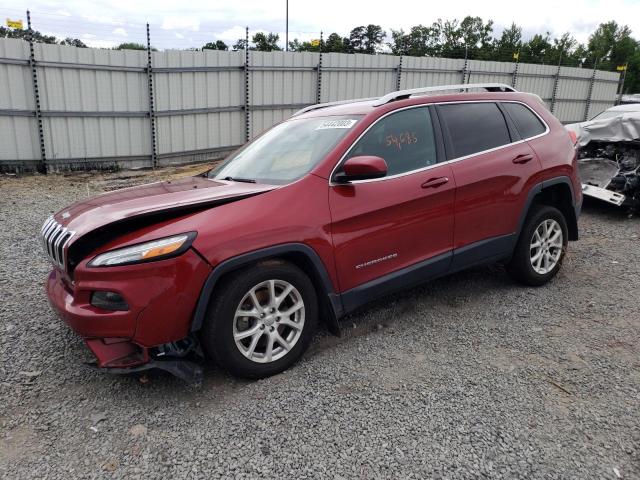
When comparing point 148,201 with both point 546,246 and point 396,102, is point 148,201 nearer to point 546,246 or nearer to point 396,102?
point 396,102

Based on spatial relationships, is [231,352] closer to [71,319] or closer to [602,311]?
[71,319]

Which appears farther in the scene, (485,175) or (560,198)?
(560,198)

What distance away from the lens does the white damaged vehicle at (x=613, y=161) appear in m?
7.43

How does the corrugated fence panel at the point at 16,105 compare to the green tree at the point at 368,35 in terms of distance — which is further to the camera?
the green tree at the point at 368,35

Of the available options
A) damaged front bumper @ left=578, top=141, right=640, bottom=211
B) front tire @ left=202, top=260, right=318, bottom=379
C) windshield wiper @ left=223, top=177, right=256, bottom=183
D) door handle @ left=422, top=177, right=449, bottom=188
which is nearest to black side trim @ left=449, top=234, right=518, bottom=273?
door handle @ left=422, top=177, right=449, bottom=188

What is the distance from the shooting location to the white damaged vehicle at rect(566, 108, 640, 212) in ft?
24.4

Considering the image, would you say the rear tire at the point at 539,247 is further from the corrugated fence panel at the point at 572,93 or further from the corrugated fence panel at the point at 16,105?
the corrugated fence panel at the point at 572,93

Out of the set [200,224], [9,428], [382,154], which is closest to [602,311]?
[382,154]

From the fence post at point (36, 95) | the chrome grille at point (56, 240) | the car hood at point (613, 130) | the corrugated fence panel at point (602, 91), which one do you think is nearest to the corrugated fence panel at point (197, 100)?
the fence post at point (36, 95)

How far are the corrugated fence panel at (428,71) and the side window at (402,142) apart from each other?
11.7 metres

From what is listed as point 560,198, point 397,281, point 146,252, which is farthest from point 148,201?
point 560,198

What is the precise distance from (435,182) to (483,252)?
0.85 m

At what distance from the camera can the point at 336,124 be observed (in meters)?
3.78

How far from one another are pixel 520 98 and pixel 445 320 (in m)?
2.25
